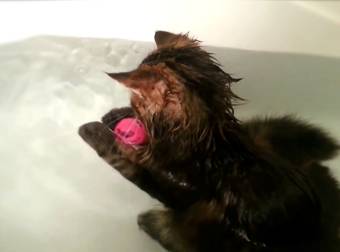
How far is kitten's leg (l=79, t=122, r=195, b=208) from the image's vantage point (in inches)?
41.4

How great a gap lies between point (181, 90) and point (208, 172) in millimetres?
198

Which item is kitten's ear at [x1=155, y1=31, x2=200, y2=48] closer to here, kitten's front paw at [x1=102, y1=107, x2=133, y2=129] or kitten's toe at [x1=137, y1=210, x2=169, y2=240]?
kitten's front paw at [x1=102, y1=107, x2=133, y2=129]

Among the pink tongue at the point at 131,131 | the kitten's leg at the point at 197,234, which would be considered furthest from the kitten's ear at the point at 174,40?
the kitten's leg at the point at 197,234

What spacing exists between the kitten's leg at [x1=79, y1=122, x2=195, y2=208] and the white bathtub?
0.50 feet

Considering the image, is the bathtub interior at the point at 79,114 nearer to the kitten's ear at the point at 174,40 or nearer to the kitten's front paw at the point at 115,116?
the kitten's front paw at the point at 115,116

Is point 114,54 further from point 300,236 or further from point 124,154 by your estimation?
point 300,236

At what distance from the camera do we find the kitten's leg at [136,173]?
41.4 inches

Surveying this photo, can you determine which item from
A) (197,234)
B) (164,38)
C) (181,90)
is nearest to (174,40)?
(164,38)

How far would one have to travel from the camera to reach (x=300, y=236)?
3.11 ft

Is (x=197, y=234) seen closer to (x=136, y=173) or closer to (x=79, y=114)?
(x=136, y=173)

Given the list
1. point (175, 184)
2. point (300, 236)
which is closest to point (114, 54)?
point (175, 184)

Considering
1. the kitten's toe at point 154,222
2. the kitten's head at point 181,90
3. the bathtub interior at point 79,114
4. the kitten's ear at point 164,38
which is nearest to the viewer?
the kitten's head at point 181,90

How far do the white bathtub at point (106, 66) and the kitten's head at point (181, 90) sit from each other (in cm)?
39

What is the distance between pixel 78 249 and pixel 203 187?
34cm
